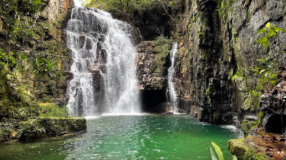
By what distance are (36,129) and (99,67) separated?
10.6 meters

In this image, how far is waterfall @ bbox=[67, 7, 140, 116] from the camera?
53.7ft

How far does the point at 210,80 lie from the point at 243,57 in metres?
3.16

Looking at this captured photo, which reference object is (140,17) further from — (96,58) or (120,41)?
(96,58)

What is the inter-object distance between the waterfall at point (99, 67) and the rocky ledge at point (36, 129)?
6776 millimetres

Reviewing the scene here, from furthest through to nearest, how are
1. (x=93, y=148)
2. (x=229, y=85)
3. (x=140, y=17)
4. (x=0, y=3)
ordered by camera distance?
(x=140, y=17), (x=229, y=85), (x=93, y=148), (x=0, y=3)

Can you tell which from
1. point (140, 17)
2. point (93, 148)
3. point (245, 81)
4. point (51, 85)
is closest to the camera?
point (93, 148)

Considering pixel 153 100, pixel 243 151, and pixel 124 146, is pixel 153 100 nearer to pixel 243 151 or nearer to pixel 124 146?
pixel 124 146

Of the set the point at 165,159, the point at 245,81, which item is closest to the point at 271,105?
the point at 165,159

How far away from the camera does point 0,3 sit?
5.70 m

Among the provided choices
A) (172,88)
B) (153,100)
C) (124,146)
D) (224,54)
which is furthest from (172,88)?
(124,146)

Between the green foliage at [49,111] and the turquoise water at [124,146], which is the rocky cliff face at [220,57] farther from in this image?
the green foliage at [49,111]

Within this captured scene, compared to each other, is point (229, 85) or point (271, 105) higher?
point (229, 85)

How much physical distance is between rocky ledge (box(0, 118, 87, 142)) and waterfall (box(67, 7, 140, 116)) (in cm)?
678

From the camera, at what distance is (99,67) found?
17.9 metres
